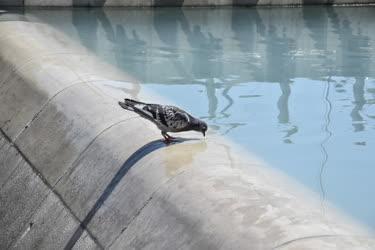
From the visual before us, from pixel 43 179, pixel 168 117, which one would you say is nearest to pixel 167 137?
pixel 168 117

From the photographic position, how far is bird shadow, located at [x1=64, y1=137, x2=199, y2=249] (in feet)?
22.9

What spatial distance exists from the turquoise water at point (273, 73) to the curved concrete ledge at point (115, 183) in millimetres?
450

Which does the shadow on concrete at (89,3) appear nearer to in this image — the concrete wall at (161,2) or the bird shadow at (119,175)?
the concrete wall at (161,2)

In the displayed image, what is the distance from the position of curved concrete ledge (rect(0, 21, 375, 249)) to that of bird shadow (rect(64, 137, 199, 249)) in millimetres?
13

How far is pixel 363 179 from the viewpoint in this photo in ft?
21.9

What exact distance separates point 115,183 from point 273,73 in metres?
4.80

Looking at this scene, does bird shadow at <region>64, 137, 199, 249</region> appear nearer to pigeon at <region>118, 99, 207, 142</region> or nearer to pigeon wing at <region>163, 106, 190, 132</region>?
pigeon at <region>118, 99, 207, 142</region>

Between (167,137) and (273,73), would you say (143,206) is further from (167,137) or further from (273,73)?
(273,73)

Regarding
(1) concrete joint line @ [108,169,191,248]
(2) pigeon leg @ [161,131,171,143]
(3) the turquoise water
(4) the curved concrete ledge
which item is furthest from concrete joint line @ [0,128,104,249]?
(3) the turquoise water

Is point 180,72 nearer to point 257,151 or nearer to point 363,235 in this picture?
point 257,151

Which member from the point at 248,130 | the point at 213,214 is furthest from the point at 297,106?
the point at 213,214

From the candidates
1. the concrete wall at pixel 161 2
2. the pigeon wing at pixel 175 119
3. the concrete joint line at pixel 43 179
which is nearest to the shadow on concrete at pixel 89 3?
the concrete wall at pixel 161 2

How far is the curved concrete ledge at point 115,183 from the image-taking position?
528cm

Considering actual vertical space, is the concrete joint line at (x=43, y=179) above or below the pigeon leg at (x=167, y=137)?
below
